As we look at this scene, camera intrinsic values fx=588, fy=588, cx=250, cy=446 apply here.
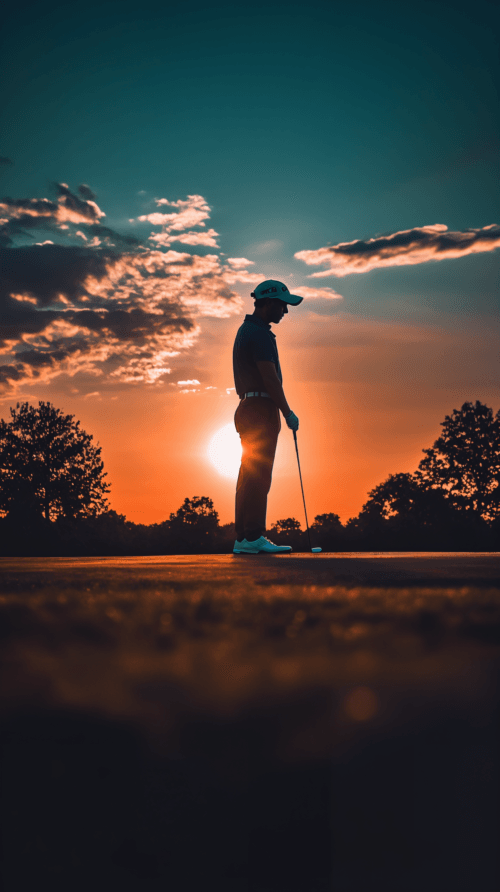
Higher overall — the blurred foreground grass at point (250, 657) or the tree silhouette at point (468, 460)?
the tree silhouette at point (468, 460)

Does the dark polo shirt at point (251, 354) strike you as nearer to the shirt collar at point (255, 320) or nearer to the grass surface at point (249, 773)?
the shirt collar at point (255, 320)

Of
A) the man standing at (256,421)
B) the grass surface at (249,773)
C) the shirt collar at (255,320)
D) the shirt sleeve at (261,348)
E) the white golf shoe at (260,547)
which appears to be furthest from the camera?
the shirt collar at (255,320)

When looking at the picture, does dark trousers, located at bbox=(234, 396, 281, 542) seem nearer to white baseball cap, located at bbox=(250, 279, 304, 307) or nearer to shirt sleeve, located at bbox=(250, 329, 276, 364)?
shirt sleeve, located at bbox=(250, 329, 276, 364)

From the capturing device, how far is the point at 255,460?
20.3ft

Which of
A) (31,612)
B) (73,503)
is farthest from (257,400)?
(73,503)

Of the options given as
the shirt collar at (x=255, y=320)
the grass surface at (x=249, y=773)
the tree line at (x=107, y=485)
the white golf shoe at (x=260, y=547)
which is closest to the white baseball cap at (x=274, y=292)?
the shirt collar at (x=255, y=320)

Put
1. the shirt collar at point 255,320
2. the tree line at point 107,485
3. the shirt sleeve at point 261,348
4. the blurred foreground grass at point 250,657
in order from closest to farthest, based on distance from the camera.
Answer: the blurred foreground grass at point 250,657, the shirt sleeve at point 261,348, the shirt collar at point 255,320, the tree line at point 107,485

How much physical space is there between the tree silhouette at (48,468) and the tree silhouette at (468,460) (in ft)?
88.4

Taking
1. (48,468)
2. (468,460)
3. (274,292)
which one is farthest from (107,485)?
(274,292)

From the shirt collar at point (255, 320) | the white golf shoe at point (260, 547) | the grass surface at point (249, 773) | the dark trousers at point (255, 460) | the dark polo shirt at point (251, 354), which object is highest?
the shirt collar at point (255, 320)

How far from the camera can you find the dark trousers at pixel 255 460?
6.02 metres

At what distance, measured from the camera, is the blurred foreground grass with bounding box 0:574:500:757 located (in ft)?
2.01

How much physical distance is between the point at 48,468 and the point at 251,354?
139 ft

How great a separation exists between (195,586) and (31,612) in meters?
0.78
